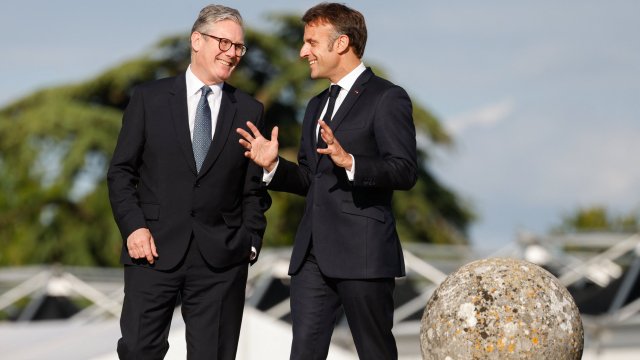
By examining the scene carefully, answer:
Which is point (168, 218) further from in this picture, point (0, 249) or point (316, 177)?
point (0, 249)

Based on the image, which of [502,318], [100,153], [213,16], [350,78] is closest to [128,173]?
[213,16]

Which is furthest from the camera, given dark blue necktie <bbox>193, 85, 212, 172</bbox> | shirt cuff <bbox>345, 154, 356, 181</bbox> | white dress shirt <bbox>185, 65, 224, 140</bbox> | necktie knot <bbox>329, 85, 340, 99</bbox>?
necktie knot <bbox>329, 85, 340, 99</bbox>

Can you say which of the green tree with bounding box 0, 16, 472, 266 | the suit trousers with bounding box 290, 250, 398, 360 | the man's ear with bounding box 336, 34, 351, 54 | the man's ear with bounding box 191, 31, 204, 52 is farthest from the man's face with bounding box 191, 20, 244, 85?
the green tree with bounding box 0, 16, 472, 266

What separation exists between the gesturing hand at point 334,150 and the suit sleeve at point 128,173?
1.02 meters

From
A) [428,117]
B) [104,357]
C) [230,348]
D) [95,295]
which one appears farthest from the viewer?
[428,117]

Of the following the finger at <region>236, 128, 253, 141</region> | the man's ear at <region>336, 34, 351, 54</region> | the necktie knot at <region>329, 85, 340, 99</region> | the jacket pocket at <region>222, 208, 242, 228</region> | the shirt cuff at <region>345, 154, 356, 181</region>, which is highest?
the man's ear at <region>336, 34, 351, 54</region>

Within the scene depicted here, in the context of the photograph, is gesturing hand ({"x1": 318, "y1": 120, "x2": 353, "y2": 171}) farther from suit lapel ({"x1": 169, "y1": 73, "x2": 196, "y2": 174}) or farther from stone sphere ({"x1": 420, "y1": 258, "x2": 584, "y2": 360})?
stone sphere ({"x1": 420, "y1": 258, "x2": 584, "y2": 360})

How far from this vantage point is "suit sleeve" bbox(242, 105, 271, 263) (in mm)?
6285

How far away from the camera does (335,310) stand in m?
6.33

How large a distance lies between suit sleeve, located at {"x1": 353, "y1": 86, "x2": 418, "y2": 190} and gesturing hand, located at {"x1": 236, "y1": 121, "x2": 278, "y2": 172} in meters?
0.43

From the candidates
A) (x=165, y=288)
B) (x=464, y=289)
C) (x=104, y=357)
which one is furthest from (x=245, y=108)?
(x=104, y=357)

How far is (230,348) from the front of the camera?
631 centimetres

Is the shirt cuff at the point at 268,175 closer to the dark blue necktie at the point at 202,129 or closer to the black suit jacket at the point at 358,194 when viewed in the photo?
the black suit jacket at the point at 358,194

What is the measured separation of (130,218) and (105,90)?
1043 inches
